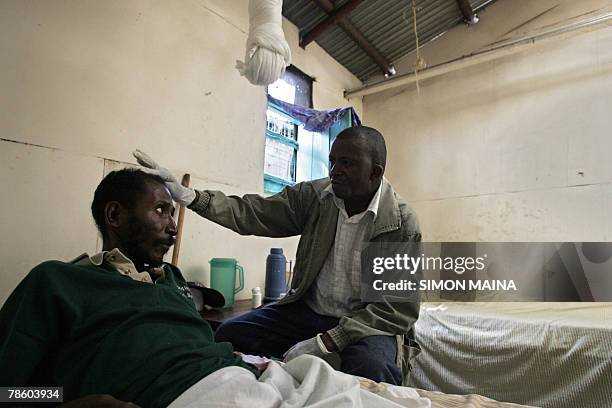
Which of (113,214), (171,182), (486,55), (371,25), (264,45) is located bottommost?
(113,214)

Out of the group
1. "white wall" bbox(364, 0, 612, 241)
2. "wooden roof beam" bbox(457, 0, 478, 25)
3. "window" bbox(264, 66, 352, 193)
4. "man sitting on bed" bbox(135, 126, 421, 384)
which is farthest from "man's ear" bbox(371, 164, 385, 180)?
"wooden roof beam" bbox(457, 0, 478, 25)

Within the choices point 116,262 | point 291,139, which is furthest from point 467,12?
point 116,262

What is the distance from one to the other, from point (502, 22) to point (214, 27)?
9.03 ft

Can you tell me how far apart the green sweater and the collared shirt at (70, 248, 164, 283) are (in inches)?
2.3

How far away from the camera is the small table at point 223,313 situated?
1.70 metres

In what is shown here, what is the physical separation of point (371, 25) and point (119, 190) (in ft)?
10.5

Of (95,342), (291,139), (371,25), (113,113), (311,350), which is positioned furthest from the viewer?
(371,25)

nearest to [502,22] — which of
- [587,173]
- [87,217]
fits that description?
[587,173]

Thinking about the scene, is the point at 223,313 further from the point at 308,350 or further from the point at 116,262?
the point at 116,262

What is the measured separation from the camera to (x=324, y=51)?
358 centimetres

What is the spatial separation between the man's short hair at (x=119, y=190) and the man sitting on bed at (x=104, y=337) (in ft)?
0.47

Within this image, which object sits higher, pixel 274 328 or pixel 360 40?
pixel 360 40

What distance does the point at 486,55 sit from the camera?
10.5ft

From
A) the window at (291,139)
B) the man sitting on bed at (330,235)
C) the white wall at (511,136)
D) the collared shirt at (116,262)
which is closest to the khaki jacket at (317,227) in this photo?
the man sitting on bed at (330,235)
